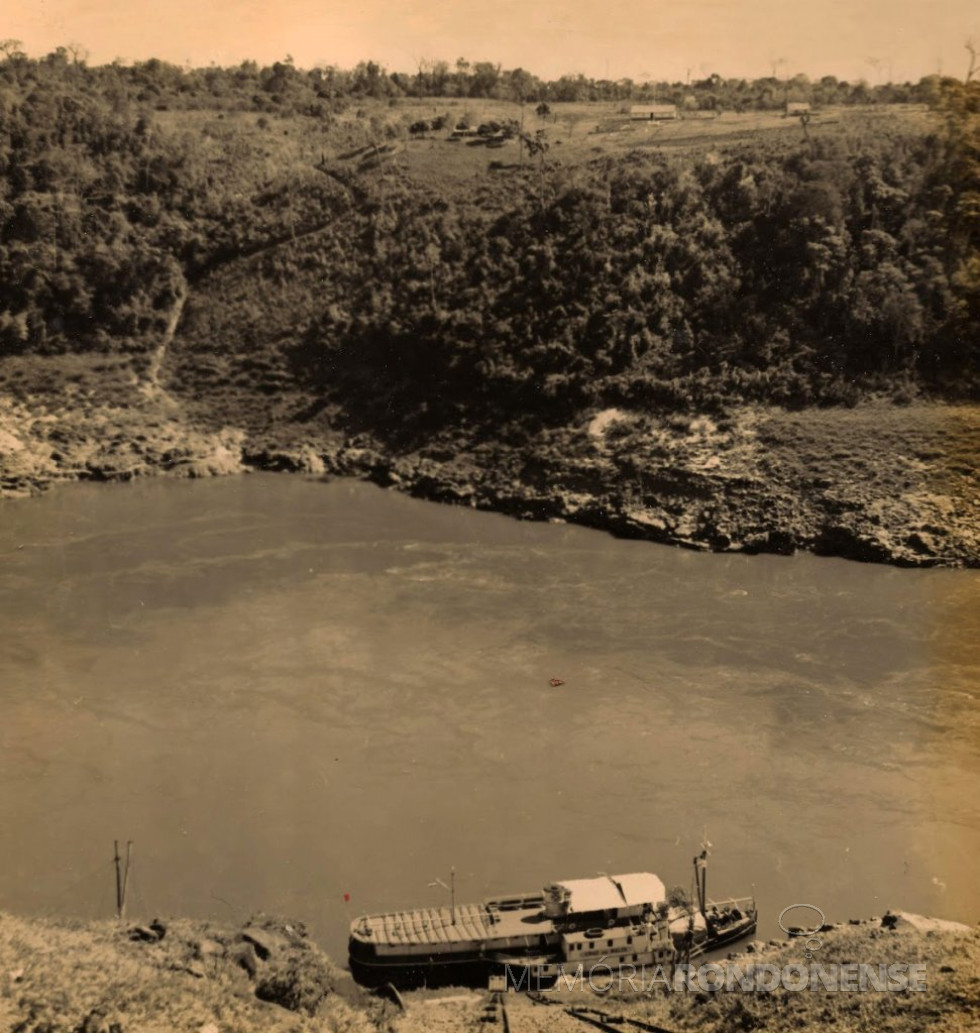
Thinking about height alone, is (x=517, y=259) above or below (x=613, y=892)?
above

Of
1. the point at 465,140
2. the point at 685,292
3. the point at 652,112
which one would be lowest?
the point at 685,292

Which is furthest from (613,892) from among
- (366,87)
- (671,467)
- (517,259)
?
(366,87)

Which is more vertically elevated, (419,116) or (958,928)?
(419,116)

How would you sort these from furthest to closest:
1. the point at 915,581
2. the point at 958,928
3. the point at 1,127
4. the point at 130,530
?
the point at 1,127 → the point at 130,530 → the point at 915,581 → the point at 958,928

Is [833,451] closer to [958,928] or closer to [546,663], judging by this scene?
[546,663]

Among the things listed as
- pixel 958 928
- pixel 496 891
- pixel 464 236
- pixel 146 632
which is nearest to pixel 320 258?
pixel 464 236

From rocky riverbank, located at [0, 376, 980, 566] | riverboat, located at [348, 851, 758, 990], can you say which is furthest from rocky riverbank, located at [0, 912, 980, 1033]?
rocky riverbank, located at [0, 376, 980, 566]

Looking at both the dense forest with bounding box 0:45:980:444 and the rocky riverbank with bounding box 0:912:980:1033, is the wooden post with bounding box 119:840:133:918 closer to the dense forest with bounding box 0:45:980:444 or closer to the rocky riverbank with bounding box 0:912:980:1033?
the rocky riverbank with bounding box 0:912:980:1033

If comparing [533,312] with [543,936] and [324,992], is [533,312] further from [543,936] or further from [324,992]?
[324,992]
